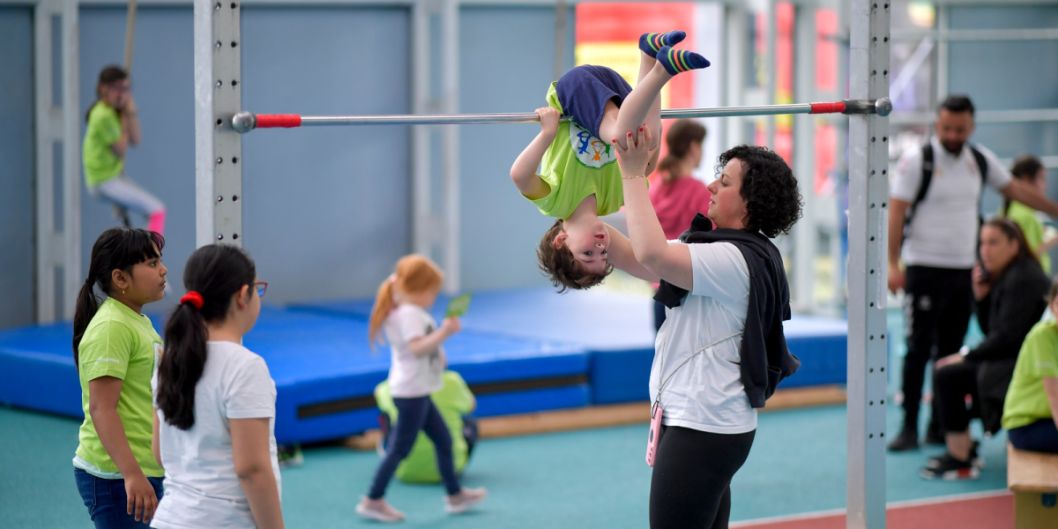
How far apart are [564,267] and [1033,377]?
249 centimetres

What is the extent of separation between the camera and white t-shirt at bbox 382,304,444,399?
5.19 metres

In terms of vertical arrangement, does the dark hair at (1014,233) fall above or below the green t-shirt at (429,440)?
above

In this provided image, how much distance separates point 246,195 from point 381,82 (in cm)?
126

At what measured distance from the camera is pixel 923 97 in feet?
38.8

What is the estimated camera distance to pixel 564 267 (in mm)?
3289

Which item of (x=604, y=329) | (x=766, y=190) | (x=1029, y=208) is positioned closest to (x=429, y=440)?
(x=604, y=329)

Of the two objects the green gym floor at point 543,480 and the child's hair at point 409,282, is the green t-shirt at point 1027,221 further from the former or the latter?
the child's hair at point 409,282

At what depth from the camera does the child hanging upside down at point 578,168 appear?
321 centimetres

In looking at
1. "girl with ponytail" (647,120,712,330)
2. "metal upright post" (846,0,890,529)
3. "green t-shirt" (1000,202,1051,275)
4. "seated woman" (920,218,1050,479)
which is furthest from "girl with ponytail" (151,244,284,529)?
"green t-shirt" (1000,202,1051,275)

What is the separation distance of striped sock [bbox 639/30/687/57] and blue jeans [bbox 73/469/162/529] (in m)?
1.58

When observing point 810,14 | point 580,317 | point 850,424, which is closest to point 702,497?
point 850,424

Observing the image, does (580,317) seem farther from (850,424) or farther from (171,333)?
(171,333)

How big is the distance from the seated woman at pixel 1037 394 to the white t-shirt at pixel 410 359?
7.12 ft

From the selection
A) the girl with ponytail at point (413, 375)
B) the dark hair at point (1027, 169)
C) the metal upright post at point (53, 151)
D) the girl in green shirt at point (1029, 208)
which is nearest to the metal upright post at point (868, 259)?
the girl with ponytail at point (413, 375)
